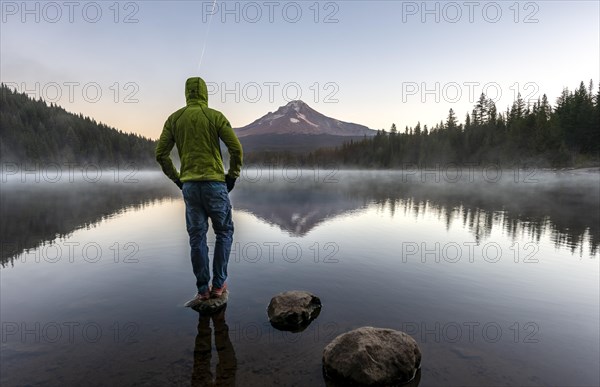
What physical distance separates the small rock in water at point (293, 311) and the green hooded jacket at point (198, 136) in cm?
273

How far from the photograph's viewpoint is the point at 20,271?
927 centimetres

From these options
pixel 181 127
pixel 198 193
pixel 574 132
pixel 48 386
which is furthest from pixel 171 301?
pixel 574 132

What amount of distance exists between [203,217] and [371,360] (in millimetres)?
4180

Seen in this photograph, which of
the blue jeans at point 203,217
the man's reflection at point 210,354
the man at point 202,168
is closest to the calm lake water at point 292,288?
the man's reflection at point 210,354

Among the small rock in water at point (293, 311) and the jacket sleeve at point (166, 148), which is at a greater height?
the jacket sleeve at point (166, 148)

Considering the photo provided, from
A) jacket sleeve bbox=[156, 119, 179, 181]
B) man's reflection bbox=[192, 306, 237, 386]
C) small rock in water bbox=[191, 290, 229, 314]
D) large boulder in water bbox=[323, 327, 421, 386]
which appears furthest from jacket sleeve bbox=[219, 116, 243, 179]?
large boulder in water bbox=[323, 327, 421, 386]

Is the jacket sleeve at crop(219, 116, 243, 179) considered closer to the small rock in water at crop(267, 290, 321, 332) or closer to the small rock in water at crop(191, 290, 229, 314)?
the small rock in water at crop(191, 290, 229, 314)

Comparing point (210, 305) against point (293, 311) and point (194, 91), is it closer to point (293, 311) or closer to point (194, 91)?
point (293, 311)

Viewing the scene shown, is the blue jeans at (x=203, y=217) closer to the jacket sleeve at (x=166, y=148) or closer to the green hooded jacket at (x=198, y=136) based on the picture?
the green hooded jacket at (x=198, y=136)

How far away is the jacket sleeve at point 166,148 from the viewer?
6.69m

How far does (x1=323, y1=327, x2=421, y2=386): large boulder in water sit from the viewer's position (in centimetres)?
430

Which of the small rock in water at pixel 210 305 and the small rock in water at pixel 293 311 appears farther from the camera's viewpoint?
the small rock in water at pixel 210 305

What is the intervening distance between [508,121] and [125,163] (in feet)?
643

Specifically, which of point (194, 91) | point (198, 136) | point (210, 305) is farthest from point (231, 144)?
point (210, 305)
